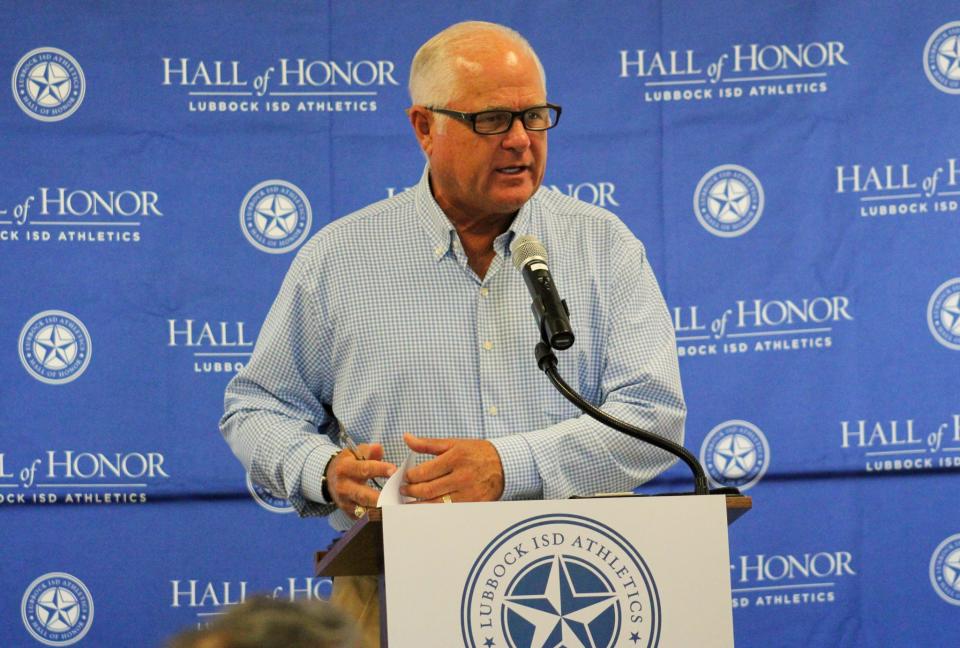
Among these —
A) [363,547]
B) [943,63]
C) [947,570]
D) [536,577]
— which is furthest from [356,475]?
[943,63]

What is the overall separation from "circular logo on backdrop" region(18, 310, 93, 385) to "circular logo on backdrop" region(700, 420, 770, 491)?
2.17m

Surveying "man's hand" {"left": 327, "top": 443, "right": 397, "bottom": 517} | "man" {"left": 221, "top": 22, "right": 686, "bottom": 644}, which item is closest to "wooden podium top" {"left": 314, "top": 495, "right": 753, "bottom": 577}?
"man's hand" {"left": 327, "top": 443, "right": 397, "bottom": 517}

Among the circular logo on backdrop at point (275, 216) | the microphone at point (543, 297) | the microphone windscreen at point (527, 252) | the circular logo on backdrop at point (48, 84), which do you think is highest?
the circular logo on backdrop at point (48, 84)

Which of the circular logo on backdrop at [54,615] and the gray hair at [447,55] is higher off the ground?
the gray hair at [447,55]

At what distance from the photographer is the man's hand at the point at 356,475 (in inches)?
102

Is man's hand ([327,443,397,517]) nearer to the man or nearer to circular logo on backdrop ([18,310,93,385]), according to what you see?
the man

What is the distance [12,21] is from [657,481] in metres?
2.77

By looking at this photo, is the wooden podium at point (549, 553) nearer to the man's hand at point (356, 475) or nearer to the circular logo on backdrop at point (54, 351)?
the man's hand at point (356, 475)

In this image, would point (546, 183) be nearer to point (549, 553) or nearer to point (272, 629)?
point (549, 553)

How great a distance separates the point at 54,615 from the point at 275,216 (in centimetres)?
155

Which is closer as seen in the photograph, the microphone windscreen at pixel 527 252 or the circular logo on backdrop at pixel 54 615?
the microphone windscreen at pixel 527 252

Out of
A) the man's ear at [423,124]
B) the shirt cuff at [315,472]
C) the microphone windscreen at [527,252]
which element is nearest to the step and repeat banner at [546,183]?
the man's ear at [423,124]

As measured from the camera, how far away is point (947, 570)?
15.3 ft

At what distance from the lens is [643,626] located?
2203 mm
